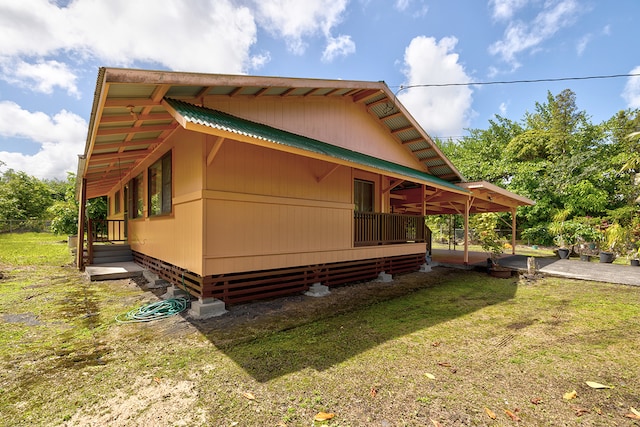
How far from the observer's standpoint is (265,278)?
606cm

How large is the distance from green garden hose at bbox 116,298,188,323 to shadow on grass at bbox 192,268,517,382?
0.77m

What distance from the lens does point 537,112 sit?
28.3 m

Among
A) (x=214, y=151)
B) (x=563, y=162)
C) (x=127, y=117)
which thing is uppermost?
(x=563, y=162)

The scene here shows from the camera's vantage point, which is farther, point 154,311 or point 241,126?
point 154,311

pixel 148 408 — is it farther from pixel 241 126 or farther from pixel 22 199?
pixel 22 199

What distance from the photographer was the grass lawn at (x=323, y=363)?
7.88 feet

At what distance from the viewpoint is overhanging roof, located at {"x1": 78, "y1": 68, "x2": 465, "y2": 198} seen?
4031mm

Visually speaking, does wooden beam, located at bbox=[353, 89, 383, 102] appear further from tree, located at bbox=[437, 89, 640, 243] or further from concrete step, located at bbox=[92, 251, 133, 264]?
tree, located at bbox=[437, 89, 640, 243]

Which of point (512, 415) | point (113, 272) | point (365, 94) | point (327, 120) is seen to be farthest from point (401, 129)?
point (113, 272)

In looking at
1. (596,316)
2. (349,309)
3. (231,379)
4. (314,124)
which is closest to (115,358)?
(231,379)

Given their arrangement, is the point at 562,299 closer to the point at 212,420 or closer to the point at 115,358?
the point at 212,420

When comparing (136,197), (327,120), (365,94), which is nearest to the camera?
(327,120)

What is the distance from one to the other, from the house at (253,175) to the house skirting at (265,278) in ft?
0.09

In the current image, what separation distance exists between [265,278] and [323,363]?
306 cm
